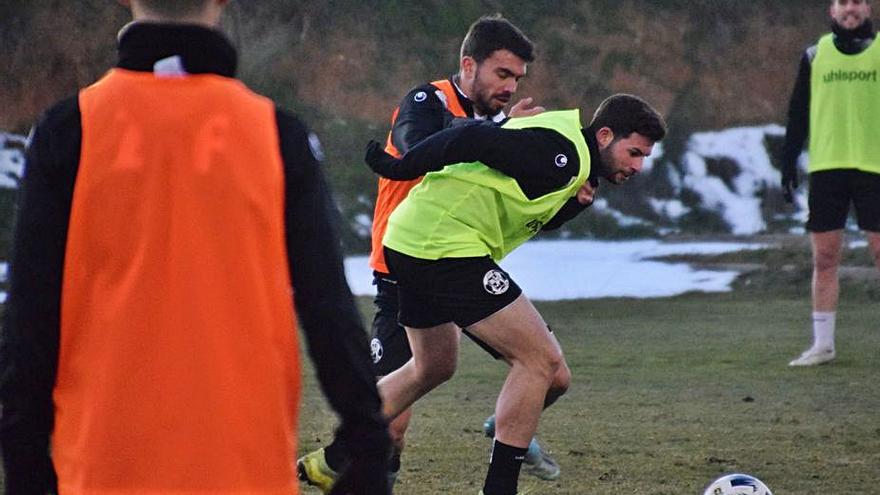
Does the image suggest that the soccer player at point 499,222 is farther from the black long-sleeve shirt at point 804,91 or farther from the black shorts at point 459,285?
the black long-sleeve shirt at point 804,91

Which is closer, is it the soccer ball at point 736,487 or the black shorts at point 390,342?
the soccer ball at point 736,487

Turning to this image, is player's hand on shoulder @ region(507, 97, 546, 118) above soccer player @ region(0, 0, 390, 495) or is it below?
below

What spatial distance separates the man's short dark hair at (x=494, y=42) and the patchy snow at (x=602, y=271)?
8.59 meters

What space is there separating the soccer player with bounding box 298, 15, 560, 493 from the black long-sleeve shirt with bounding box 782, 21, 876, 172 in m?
3.91

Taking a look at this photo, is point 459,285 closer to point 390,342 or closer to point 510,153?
point 510,153

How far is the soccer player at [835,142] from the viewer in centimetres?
978

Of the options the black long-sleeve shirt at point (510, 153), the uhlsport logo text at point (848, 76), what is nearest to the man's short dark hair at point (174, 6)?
the black long-sleeve shirt at point (510, 153)

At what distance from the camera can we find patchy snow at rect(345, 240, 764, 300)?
16016mm

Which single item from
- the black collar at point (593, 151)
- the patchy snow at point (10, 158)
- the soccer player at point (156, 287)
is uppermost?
the soccer player at point (156, 287)

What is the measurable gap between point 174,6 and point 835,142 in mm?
8161

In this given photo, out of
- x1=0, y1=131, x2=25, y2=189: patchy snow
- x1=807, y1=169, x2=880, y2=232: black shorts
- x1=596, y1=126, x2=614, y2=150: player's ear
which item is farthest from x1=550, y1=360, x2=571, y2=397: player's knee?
x1=0, y1=131, x2=25, y2=189: patchy snow

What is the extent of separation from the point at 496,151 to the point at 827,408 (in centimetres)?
344

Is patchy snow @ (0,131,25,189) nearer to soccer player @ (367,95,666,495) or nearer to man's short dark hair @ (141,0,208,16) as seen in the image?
soccer player @ (367,95,666,495)

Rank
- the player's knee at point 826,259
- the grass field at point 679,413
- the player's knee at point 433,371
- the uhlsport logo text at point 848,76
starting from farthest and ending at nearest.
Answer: the uhlsport logo text at point 848,76
the player's knee at point 826,259
the grass field at point 679,413
the player's knee at point 433,371
